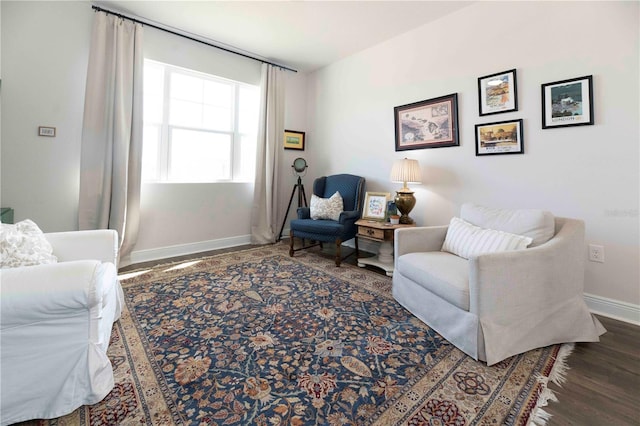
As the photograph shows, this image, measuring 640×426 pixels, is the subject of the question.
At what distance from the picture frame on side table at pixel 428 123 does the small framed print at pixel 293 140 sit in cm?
173

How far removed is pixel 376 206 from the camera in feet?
11.1

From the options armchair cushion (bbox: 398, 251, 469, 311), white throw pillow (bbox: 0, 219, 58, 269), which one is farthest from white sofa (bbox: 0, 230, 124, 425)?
armchair cushion (bbox: 398, 251, 469, 311)

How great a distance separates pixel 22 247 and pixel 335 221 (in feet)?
8.68

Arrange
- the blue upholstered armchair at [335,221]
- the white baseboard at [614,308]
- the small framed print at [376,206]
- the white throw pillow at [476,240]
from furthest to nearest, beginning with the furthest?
1. the small framed print at [376,206]
2. the blue upholstered armchair at [335,221]
3. the white baseboard at [614,308]
4. the white throw pillow at [476,240]

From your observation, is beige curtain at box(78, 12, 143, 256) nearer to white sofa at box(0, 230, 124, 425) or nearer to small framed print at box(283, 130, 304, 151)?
small framed print at box(283, 130, 304, 151)

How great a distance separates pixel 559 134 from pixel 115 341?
11.5ft

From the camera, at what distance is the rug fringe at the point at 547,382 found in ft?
3.81

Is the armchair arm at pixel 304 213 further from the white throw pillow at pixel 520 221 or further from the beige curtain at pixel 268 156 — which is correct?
the white throw pillow at pixel 520 221

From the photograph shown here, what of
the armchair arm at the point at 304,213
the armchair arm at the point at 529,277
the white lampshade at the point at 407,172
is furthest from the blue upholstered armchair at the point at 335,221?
the armchair arm at the point at 529,277

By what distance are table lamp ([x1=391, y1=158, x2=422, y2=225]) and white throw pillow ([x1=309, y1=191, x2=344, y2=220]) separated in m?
0.78

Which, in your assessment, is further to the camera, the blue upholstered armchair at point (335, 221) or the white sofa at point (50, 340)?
the blue upholstered armchair at point (335, 221)

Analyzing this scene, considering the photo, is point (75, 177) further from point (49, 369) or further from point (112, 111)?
point (49, 369)

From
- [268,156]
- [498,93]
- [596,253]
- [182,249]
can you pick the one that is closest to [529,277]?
[596,253]

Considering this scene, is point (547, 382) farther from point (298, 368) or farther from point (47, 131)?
point (47, 131)
